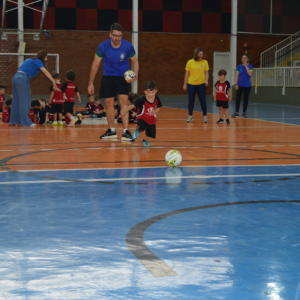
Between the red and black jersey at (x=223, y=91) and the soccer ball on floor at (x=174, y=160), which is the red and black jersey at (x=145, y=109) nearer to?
the soccer ball on floor at (x=174, y=160)

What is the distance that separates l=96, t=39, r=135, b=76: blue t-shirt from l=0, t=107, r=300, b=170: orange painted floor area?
3.79ft

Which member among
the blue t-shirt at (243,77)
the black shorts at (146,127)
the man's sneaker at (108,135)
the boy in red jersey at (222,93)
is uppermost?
the blue t-shirt at (243,77)

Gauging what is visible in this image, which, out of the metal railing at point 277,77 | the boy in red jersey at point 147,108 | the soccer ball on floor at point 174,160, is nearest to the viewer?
the soccer ball on floor at point 174,160

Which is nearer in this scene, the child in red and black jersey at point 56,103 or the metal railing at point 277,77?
the child in red and black jersey at point 56,103

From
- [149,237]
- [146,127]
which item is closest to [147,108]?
[146,127]

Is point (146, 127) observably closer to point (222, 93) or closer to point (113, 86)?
point (113, 86)

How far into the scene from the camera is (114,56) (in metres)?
8.31

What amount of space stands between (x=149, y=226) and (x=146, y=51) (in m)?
25.5

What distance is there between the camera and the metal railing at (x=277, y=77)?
20625mm

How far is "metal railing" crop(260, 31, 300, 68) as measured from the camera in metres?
26.3

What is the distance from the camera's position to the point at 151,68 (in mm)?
28266

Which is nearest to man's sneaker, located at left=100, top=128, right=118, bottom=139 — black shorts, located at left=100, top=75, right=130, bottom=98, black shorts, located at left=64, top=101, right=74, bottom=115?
black shorts, located at left=100, top=75, right=130, bottom=98

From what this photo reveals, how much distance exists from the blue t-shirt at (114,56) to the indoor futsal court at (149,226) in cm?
235

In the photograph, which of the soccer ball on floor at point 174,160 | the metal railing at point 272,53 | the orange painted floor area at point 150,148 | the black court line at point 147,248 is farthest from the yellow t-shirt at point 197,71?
the metal railing at point 272,53
